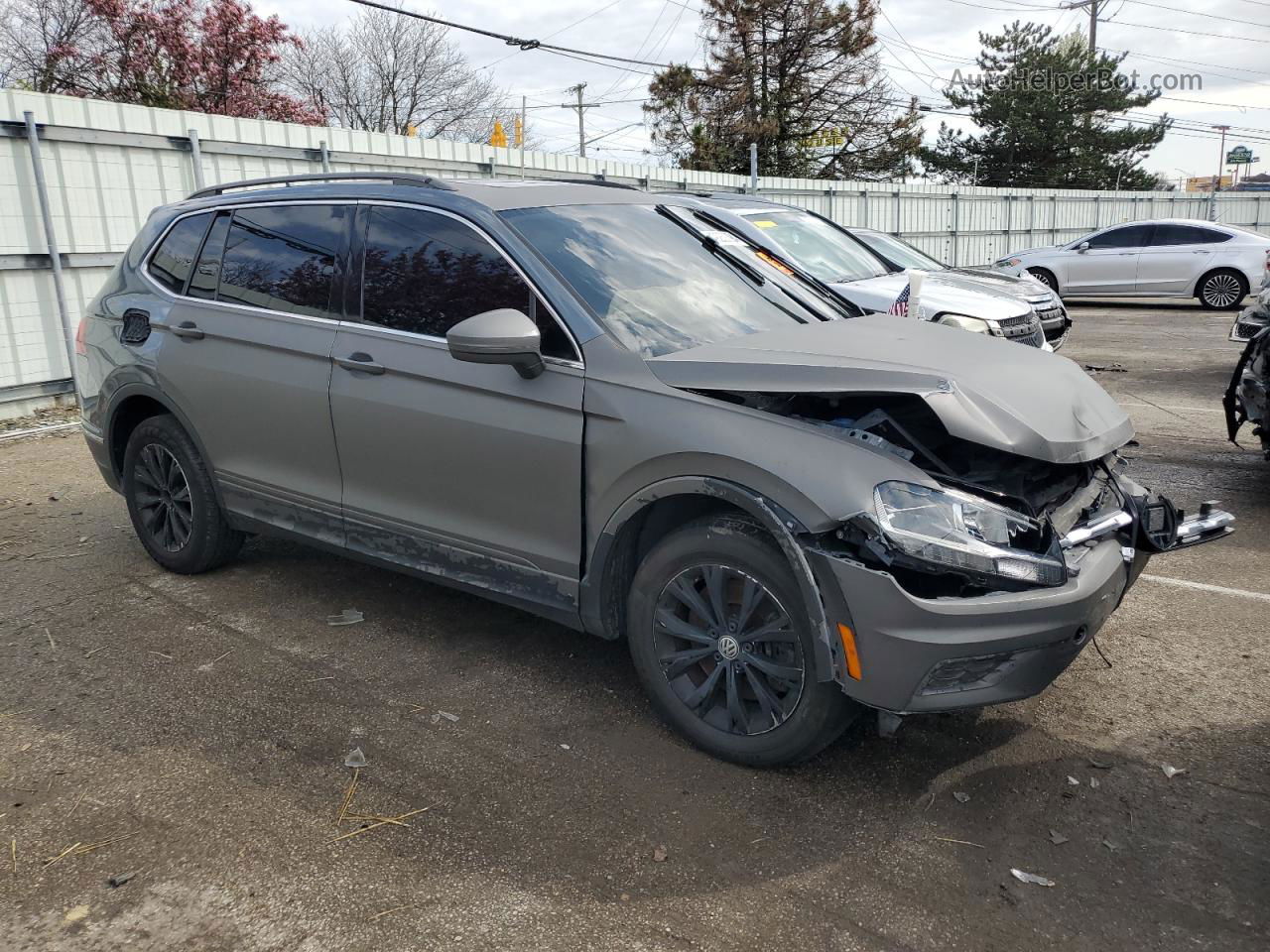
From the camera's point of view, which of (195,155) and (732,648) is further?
(195,155)

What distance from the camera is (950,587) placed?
2.96 meters

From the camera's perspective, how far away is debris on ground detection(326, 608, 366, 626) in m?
4.60

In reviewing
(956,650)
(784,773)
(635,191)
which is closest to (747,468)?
(956,650)

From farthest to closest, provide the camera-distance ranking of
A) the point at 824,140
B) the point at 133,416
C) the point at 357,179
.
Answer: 1. the point at 824,140
2. the point at 133,416
3. the point at 357,179

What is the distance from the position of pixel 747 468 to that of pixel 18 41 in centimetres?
2998

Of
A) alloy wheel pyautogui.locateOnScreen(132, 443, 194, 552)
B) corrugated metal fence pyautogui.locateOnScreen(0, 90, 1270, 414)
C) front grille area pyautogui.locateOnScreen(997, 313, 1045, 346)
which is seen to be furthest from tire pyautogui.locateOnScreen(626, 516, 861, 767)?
corrugated metal fence pyautogui.locateOnScreen(0, 90, 1270, 414)

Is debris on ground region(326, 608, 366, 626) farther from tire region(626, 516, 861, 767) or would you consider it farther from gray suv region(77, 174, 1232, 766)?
tire region(626, 516, 861, 767)

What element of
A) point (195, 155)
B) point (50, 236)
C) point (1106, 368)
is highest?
point (195, 155)

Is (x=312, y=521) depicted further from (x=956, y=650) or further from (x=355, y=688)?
(x=956, y=650)

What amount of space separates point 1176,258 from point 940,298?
12089mm

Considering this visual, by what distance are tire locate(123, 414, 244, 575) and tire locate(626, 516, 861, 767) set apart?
2.47m

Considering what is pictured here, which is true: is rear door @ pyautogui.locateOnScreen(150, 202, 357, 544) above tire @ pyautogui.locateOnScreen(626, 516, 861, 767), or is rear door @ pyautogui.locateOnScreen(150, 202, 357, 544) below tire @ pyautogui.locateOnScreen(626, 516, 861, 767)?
above

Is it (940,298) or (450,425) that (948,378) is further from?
(940,298)

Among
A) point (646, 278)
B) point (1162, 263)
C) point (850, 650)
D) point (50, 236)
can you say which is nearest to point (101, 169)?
point (50, 236)
